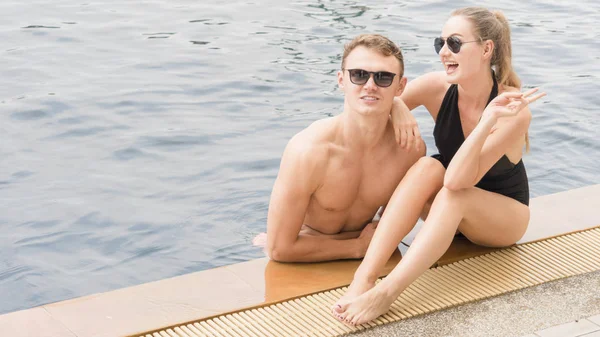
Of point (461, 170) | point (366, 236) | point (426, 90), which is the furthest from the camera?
point (426, 90)

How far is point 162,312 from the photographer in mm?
4047

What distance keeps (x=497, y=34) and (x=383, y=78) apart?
644 millimetres

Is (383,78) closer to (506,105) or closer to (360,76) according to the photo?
(360,76)

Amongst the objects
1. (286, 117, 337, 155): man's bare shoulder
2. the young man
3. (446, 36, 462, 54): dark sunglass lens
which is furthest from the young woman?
(286, 117, 337, 155): man's bare shoulder

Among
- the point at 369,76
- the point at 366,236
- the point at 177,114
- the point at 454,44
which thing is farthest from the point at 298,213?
the point at 177,114

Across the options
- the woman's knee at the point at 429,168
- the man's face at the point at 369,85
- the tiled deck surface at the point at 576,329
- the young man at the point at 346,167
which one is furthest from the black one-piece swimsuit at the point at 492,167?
the tiled deck surface at the point at 576,329

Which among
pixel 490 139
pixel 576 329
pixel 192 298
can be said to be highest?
pixel 490 139

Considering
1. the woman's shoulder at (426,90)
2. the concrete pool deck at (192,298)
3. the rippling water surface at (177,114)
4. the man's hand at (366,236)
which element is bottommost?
the rippling water surface at (177,114)

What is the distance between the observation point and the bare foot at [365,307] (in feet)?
12.9

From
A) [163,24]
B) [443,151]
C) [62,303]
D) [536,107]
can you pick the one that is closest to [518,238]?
[443,151]

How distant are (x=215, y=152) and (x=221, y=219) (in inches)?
50.8

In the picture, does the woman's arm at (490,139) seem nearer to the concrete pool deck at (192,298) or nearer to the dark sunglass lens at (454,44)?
the dark sunglass lens at (454,44)

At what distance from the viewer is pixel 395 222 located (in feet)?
13.8

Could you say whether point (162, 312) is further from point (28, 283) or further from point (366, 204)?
point (28, 283)
